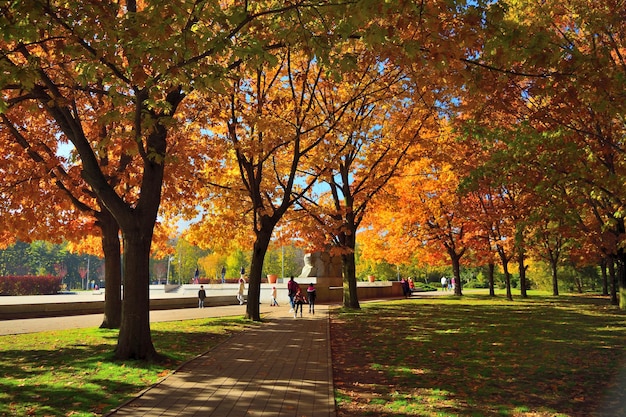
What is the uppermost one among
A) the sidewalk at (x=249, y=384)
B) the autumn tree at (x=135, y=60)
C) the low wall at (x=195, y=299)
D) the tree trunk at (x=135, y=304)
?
the autumn tree at (x=135, y=60)

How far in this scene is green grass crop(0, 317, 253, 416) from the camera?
19.9ft

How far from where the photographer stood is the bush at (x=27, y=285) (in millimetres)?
43906

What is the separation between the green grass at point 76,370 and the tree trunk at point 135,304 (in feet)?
1.07

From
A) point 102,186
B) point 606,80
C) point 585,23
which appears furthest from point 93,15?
point 585,23

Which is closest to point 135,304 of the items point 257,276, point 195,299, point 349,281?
point 257,276

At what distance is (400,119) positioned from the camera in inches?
768

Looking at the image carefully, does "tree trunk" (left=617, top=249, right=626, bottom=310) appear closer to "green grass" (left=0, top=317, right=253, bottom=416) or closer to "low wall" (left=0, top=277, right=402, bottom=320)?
"low wall" (left=0, top=277, right=402, bottom=320)

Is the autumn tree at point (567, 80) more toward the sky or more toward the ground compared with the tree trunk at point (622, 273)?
more toward the sky

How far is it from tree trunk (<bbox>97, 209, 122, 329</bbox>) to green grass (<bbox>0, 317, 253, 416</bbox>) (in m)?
0.65

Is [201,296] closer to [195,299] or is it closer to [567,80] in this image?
[195,299]

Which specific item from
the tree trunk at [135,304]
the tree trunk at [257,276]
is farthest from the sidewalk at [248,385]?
the tree trunk at [257,276]

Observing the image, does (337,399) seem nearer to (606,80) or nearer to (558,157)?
(606,80)

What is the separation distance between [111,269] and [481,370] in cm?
1062

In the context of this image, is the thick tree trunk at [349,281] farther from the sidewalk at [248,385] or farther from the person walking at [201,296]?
the sidewalk at [248,385]
